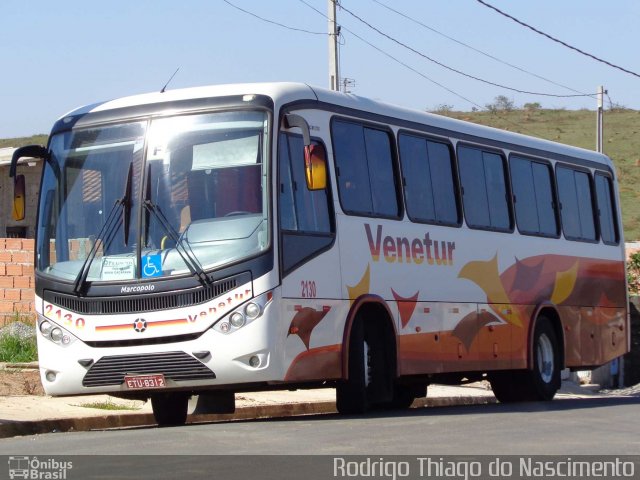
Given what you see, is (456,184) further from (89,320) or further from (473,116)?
(473,116)

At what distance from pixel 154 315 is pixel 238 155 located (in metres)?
1.74

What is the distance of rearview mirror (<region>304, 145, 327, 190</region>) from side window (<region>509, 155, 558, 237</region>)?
5866 millimetres

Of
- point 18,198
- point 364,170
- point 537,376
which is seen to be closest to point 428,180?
point 364,170

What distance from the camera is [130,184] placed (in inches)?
521

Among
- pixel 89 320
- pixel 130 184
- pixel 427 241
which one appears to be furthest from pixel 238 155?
pixel 427 241

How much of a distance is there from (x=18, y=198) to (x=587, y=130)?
7102 centimetres

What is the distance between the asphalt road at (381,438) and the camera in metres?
10.2

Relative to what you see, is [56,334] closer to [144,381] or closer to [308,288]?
[144,381]

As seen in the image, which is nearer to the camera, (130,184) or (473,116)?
(130,184)

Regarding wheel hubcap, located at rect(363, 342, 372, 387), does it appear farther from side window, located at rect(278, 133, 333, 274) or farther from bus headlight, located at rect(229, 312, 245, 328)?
bus headlight, located at rect(229, 312, 245, 328)

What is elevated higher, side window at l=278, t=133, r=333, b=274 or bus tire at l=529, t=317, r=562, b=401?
side window at l=278, t=133, r=333, b=274

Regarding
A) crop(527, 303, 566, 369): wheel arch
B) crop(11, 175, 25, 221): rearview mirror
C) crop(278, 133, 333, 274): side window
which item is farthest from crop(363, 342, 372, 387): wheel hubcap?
crop(527, 303, 566, 369): wheel arch

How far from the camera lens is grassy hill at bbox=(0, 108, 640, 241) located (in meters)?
67.7
